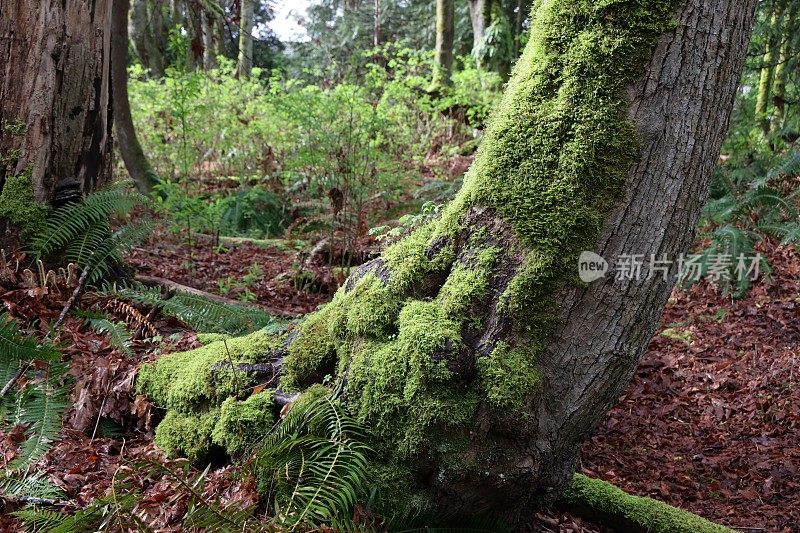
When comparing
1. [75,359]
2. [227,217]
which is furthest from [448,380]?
[227,217]

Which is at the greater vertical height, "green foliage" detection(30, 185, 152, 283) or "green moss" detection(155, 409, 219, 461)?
"green foliage" detection(30, 185, 152, 283)

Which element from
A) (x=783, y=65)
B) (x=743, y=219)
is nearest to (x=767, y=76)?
(x=783, y=65)

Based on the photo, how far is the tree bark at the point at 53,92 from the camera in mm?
4215

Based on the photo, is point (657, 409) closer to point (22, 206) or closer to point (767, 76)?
point (22, 206)

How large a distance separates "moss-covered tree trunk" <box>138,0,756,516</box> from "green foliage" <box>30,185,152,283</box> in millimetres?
2587

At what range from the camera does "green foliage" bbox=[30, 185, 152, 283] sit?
4.25 meters

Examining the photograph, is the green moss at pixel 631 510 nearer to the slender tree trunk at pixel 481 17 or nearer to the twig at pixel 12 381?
the twig at pixel 12 381

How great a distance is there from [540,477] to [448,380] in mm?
650

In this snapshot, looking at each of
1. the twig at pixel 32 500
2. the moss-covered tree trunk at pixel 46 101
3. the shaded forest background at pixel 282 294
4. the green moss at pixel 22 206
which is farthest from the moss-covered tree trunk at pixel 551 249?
the moss-covered tree trunk at pixel 46 101

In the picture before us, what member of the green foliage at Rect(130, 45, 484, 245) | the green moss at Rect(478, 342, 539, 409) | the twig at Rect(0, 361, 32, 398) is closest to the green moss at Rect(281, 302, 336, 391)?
the green moss at Rect(478, 342, 539, 409)

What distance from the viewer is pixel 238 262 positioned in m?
7.73

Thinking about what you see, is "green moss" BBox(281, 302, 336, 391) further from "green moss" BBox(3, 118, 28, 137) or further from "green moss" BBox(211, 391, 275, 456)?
"green moss" BBox(3, 118, 28, 137)

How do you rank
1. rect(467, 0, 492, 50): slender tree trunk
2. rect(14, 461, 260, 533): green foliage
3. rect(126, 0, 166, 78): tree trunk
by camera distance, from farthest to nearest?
rect(126, 0, 166, 78): tree trunk, rect(467, 0, 492, 50): slender tree trunk, rect(14, 461, 260, 533): green foliage

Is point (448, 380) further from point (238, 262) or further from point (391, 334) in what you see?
point (238, 262)
